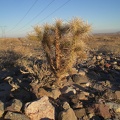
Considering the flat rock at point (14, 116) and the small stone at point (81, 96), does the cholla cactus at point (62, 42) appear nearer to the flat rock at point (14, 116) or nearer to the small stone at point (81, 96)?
the small stone at point (81, 96)

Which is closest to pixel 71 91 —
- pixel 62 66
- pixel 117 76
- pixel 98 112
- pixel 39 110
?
pixel 62 66

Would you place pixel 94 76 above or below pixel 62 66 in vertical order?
below

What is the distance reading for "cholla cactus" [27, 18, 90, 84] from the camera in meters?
9.41

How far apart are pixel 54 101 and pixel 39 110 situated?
4.66 feet

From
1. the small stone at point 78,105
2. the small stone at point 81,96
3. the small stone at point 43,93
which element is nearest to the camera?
the small stone at point 78,105

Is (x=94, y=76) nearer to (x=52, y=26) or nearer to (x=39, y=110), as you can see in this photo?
(x=52, y=26)

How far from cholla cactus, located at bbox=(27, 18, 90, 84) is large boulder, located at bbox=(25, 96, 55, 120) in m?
2.92

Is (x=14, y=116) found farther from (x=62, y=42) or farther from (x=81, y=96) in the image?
(x=62, y=42)

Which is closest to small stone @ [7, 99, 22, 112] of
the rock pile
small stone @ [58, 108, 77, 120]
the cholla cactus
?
the rock pile

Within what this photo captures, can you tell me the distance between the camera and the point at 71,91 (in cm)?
917

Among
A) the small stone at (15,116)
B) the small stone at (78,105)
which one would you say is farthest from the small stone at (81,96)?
the small stone at (15,116)

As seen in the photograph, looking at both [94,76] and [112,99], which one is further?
[94,76]

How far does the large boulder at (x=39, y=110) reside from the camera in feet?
22.4

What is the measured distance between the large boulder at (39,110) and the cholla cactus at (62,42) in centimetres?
292
